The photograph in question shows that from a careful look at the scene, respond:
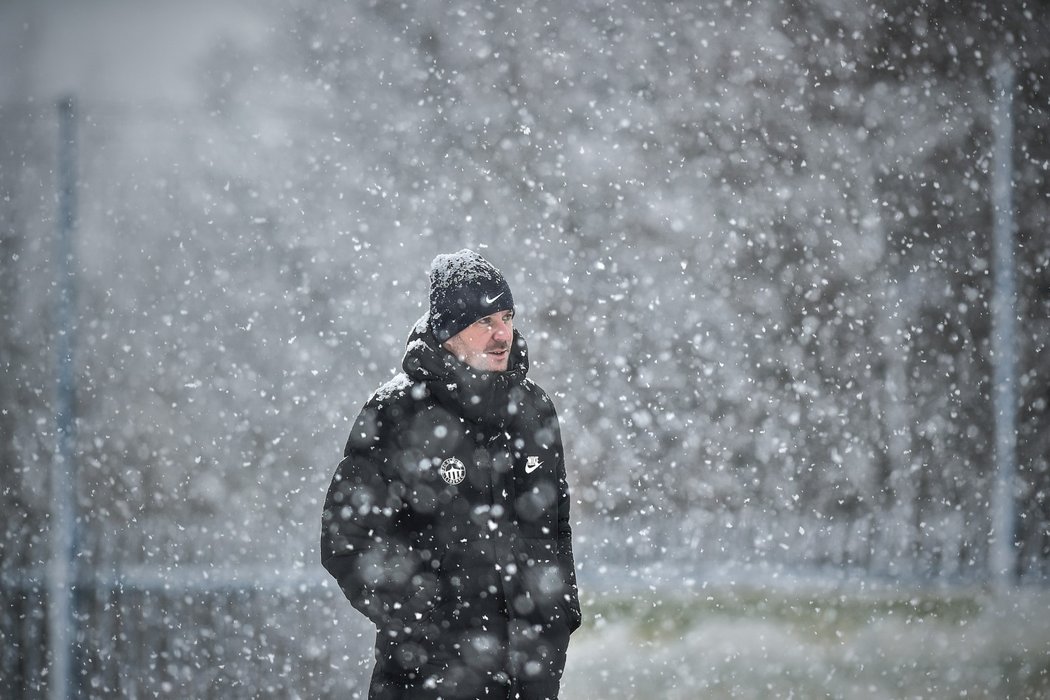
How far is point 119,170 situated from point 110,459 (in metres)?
1.17

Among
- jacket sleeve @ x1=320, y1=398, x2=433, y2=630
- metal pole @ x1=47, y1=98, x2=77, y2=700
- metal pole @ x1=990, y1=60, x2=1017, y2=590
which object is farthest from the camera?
metal pole @ x1=990, y1=60, x2=1017, y2=590

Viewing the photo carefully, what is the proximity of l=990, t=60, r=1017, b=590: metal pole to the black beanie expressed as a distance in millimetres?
3138

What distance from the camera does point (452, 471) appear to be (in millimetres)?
1551

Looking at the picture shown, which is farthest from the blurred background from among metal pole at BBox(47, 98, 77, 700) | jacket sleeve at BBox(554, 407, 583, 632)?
jacket sleeve at BBox(554, 407, 583, 632)

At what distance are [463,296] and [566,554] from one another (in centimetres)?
54

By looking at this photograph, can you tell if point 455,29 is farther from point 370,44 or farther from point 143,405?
point 143,405

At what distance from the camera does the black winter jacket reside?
1.49 meters

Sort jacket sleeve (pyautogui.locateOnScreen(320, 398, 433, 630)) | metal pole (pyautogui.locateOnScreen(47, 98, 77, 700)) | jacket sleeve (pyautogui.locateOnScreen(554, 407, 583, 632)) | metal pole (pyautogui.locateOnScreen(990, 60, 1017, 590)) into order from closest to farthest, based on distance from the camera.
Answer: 1. jacket sleeve (pyautogui.locateOnScreen(320, 398, 433, 630))
2. jacket sleeve (pyautogui.locateOnScreen(554, 407, 583, 632))
3. metal pole (pyautogui.locateOnScreen(47, 98, 77, 700))
4. metal pole (pyautogui.locateOnScreen(990, 60, 1017, 590))

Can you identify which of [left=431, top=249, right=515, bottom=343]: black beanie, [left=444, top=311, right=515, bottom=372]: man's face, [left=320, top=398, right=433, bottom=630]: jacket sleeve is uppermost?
[left=431, top=249, right=515, bottom=343]: black beanie

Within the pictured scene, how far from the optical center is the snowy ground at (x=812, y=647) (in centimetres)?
330

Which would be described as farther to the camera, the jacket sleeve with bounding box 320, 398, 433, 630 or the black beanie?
the black beanie

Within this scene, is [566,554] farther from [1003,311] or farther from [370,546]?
[1003,311]

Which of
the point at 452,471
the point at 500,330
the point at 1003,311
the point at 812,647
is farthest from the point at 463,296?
the point at 1003,311

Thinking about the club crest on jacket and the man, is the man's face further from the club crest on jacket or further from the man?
the club crest on jacket
